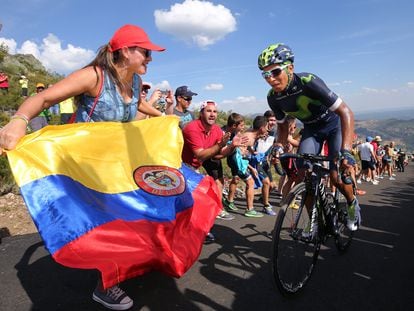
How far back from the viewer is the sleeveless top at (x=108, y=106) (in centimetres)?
300

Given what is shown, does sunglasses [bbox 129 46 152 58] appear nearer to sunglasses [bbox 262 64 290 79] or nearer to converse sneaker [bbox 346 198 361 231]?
sunglasses [bbox 262 64 290 79]

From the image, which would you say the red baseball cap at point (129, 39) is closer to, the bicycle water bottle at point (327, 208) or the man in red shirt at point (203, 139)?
the man in red shirt at point (203, 139)

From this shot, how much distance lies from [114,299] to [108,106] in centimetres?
178

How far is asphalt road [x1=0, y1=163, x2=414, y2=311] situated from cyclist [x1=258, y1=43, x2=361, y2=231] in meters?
0.69

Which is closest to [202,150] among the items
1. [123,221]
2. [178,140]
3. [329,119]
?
[178,140]

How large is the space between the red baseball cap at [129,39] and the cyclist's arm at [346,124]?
2117mm

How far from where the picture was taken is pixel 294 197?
3.33 meters

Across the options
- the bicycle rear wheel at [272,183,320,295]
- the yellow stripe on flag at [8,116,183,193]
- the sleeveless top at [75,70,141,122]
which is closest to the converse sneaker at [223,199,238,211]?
the bicycle rear wheel at [272,183,320,295]

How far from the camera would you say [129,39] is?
294 cm

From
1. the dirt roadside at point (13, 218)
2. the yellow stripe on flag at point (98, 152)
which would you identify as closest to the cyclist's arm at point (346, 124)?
the yellow stripe on flag at point (98, 152)

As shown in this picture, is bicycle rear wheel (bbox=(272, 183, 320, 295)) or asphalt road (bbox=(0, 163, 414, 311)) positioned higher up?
bicycle rear wheel (bbox=(272, 183, 320, 295))

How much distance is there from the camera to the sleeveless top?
118 inches

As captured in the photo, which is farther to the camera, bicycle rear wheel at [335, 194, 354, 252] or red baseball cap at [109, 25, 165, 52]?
bicycle rear wheel at [335, 194, 354, 252]

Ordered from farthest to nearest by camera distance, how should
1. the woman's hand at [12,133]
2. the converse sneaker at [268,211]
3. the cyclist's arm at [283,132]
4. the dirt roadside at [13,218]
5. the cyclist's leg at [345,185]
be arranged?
the converse sneaker at [268,211] → the dirt roadside at [13,218] → the cyclist's arm at [283,132] → the cyclist's leg at [345,185] → the woman's hand at [12,133]
